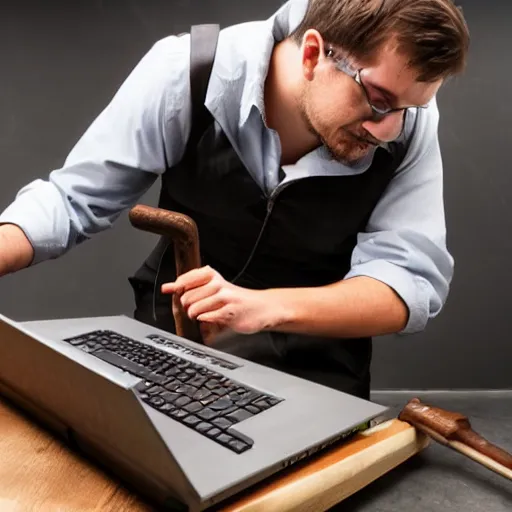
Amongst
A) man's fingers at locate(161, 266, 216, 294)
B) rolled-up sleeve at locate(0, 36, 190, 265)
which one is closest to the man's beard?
rolled-up sleeve at locate(0, 36, 190, 265)

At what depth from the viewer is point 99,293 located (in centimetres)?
142

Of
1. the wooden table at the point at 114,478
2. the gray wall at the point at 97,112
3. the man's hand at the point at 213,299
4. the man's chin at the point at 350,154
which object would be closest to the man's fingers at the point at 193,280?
the man's hand at the point at 213,299

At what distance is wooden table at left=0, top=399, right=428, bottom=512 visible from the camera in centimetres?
47

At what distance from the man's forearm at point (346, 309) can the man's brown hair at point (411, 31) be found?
1.12 ft

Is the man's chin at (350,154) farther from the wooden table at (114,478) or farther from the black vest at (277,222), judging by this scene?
the wooden table at (114,478)

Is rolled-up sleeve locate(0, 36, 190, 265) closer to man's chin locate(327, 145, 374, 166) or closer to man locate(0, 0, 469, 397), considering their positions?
man locate(0, 0, 469, 397)

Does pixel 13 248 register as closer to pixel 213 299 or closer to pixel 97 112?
pixel 213 299

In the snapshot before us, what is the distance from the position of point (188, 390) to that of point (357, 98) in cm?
55

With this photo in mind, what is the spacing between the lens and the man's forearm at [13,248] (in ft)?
2.86

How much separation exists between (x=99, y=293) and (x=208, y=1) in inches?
28.8

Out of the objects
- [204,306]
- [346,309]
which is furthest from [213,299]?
[346,309]

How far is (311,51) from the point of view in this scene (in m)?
0.98

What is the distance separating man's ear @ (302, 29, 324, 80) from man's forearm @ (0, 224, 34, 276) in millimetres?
527

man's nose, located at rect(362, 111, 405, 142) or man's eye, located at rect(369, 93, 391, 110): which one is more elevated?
man's eye, located at rect(369, 93, 391, 110)
